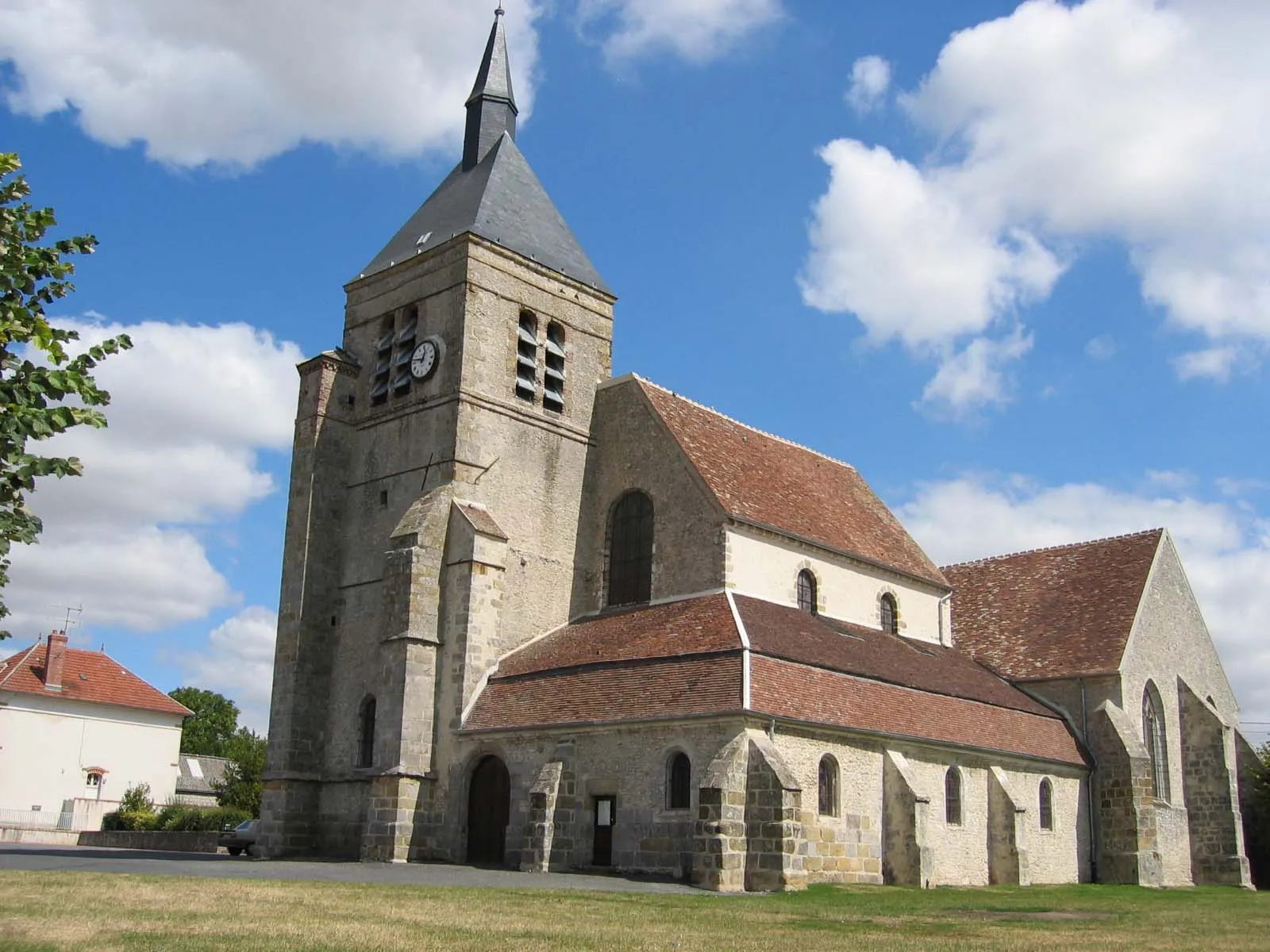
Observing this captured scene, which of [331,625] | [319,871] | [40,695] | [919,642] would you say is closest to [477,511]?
[331,625]

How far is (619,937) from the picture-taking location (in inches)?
475

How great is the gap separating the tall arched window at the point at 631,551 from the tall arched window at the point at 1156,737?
13.9 m

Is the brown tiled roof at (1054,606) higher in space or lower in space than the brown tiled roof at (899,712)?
higher

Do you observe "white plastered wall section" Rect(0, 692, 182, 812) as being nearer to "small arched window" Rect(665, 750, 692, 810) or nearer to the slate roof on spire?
the slate roof on spire

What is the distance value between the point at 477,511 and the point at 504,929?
16212 millimetres

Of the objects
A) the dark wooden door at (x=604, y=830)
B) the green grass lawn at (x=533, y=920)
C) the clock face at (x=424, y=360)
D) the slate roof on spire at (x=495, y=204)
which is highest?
the slate roof on spire at (x=495, y=204)

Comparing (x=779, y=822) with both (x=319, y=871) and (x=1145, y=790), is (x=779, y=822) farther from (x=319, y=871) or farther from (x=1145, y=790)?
(x=1145, y=790)

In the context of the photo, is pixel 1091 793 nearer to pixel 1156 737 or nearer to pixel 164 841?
pixel 1156 737

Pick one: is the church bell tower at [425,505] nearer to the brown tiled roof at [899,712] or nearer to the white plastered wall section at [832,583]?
the white plastered wall section at [832,583]

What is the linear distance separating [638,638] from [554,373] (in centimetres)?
824

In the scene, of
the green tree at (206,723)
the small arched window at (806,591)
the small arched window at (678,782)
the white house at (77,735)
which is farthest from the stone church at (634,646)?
the green tree at (206,723)

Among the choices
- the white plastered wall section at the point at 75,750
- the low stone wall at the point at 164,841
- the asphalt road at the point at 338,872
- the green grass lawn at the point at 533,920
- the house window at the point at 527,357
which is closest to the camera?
the green grass lawn at the point at 533,920

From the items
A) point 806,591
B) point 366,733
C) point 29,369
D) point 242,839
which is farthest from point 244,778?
point 29,369

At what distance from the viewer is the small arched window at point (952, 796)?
26.0 metres
